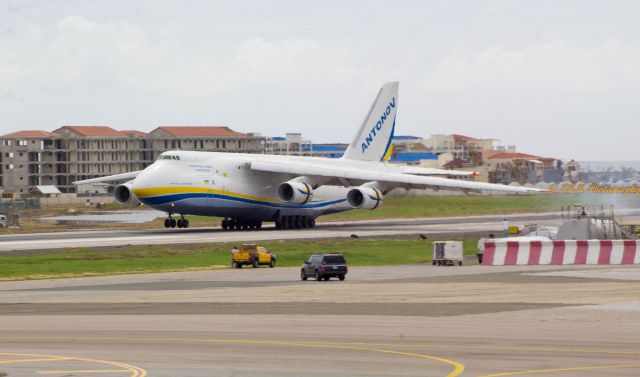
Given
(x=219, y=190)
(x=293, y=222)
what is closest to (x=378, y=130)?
(x=293, y=222)

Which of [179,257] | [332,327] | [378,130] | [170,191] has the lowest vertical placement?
[179,257]

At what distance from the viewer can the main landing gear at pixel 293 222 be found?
8638 cm

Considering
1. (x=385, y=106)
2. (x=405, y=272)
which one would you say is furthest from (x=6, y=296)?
(x=385, y=106)

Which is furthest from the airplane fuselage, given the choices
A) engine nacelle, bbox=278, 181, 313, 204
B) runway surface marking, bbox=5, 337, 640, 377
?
runway surface marking, bbox=5, 337, 640, 377

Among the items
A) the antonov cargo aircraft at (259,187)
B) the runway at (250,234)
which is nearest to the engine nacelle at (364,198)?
the antonov cargo aircraft at (259,187)

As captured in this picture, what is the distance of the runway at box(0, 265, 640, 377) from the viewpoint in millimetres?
22375

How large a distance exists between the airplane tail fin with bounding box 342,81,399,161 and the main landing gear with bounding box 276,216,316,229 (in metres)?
8.64

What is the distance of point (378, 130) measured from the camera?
312 ft

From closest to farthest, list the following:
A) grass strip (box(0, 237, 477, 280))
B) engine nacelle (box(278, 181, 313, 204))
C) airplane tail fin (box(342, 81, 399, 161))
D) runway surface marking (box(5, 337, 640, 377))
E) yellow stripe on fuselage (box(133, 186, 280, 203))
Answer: runway surface marking (box(5, 337, 640, 377)) → grass strip (box(0, 237, 477, 280)) → yellow stripe on fuselage (box(133, 186, 280, 203)) → engine nacelle (box(278, 181, 313, 204)) → airplane tail fin (box(342, 81, 399, 161))

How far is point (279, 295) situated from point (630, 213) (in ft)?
139

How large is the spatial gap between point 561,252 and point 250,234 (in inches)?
1199

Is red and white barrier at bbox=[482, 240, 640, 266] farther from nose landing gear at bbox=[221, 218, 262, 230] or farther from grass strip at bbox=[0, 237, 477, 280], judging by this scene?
nose landing gear at bbox=[221, 218, 262, 230]

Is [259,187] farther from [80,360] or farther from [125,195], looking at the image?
[80,360]

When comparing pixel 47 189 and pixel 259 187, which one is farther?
pixel 47 189
